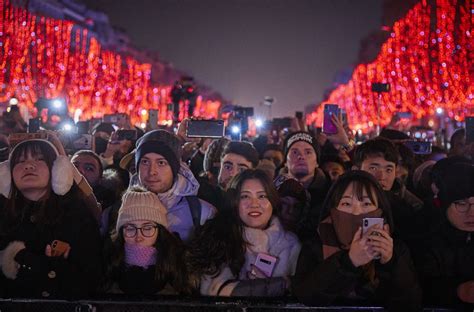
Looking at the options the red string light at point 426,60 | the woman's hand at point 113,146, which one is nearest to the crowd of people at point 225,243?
the woman's hand at point 113,146

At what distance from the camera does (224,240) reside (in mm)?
4652

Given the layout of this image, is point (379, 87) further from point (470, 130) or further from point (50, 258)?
point (50, 258)

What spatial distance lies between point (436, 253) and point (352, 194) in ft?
2.17

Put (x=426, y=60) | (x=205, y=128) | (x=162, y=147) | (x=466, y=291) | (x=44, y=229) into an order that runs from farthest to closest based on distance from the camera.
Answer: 1. (x=426, y=60)
2. (x=205, y=128)
3. (x=162, y=147)
4. (x=44, y=229)
5. (x=466, y=291)

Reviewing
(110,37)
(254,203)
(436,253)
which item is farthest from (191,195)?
(110,37)

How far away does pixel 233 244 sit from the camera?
15.2ft

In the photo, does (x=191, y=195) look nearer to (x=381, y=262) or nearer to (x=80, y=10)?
(x=381, y=262)

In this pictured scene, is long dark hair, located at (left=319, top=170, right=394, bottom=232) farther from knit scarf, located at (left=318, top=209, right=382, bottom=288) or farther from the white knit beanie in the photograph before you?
the white knit beanie

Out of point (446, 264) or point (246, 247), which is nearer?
point (446, 264)

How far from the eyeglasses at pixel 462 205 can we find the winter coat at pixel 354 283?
0.49 meters

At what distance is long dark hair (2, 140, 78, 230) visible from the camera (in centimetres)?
451

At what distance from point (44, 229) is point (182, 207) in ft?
3.67

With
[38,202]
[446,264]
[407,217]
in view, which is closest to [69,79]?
[407,217]

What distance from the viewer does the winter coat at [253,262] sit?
4465mm
